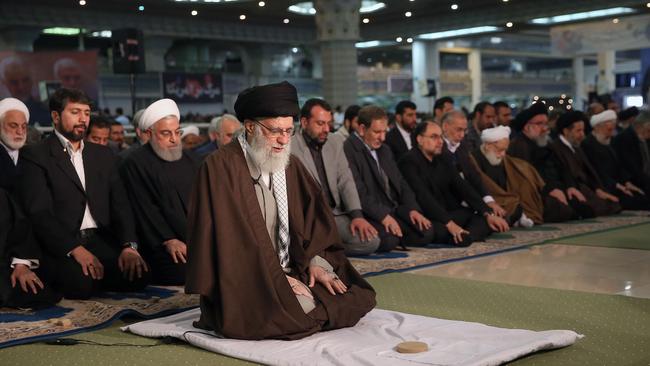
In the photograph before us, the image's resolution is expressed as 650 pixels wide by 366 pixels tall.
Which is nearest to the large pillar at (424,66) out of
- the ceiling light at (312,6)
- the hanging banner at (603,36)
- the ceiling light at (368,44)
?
the ceiling light at (368,44)

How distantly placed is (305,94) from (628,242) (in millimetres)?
21413

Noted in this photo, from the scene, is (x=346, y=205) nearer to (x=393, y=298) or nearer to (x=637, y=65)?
(x=393, y=298)

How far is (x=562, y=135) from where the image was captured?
811cm

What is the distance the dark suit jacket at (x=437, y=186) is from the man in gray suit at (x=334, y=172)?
0.64m

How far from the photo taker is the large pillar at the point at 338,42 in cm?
1661

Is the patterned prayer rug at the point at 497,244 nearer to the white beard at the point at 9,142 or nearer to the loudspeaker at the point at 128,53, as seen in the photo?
the white beard at the point at 9,142

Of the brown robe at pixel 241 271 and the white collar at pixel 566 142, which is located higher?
the white collar at pixel 566 142

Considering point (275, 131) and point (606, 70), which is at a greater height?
point (606, 70)

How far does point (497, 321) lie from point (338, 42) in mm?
13589

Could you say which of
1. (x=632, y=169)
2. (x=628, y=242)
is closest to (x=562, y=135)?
(x=632, y=169)

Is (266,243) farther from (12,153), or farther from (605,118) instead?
(605,118)

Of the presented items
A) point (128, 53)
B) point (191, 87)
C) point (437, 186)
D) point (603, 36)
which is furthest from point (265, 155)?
point (191, 87)

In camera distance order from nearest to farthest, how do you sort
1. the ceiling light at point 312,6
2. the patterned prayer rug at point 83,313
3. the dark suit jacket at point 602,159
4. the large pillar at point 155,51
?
1. the patterned prayer rug at point 83,313
2. the dark suit jacket at point 602,159
3. the ceiling light at point 312,6
4. the large pillar at point 155,51

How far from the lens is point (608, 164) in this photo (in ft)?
27.2
